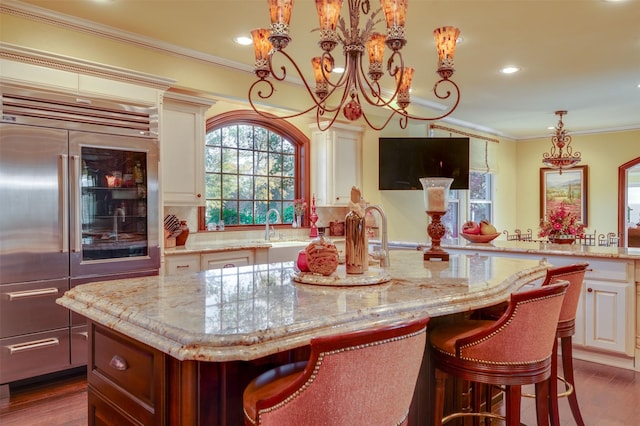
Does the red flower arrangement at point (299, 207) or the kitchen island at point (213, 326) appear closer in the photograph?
the kitchen island at point (213, 326)

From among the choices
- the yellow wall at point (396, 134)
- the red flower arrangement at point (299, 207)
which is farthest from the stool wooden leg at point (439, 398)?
the red flower arrangement at point (299, 207)

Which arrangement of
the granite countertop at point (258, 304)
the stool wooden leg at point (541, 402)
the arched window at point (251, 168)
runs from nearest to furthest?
the granite countertop at point (258, 304), the stool wooden leg at point (541, 402), the arched window at point (251, 168)

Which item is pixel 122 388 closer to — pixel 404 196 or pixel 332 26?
pixel 332 26

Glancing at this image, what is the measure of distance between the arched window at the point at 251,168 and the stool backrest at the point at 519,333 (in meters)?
A: 3.84

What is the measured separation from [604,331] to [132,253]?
3648 millimetres

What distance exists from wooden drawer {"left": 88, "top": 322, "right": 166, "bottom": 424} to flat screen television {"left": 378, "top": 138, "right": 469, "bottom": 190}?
4.78 m

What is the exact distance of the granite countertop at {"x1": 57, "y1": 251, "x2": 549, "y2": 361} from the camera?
116 cm

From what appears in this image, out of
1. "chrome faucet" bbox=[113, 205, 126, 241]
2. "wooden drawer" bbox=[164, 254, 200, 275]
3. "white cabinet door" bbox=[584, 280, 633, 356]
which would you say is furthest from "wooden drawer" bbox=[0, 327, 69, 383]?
"white cabinet door" bbox=[584, 280, 633, 356]

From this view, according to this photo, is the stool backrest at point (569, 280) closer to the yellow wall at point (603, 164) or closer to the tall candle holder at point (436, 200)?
the tall candle holder at point (436, 200)

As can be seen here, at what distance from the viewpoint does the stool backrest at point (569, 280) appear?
2098 millimetres

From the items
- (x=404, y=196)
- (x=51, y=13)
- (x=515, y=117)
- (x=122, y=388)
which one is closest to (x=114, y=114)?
(x=51, y=13)

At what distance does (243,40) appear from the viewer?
12.7 ft

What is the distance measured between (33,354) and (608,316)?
13.5 feet

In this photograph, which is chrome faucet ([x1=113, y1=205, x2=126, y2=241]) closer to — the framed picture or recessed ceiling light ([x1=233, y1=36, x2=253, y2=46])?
recessed ceiling light ([x1=233, y1=36, x2=253, y2=46])
